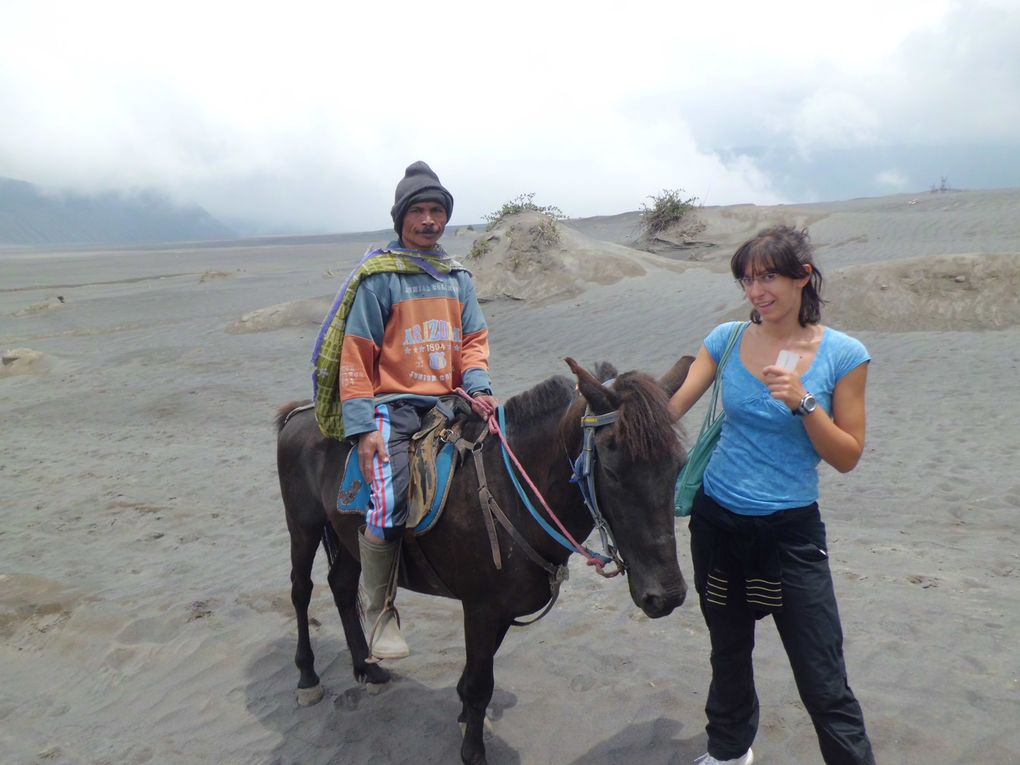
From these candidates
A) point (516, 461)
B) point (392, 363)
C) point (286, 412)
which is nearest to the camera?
point (516, 461)

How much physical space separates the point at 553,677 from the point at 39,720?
305 centimetres

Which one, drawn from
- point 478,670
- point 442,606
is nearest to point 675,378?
point 478,670

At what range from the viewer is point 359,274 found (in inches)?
129

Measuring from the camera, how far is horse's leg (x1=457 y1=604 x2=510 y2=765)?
10.6 ft

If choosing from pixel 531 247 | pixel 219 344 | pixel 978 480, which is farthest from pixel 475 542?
pixel 531 247

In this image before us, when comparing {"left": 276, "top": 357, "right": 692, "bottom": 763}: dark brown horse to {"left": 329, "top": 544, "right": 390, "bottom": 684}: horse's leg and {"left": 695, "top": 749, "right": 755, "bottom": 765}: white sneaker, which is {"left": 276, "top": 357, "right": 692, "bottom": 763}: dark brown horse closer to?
{"left": 329, "top": 544, "right": 390, "bottom": 684}: horse's leg

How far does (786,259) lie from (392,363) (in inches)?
72.6

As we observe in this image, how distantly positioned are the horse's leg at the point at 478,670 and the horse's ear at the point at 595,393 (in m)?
1.20

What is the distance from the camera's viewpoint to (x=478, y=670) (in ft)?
10.8

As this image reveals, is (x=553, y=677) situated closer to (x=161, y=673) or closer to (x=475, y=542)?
(x=475, y=542)

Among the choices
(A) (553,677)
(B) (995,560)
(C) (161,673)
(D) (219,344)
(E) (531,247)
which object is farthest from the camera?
(E) (531,247)

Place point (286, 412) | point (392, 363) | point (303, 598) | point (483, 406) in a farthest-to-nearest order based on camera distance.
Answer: point (286, 412)
point (303, 598)
point (392, 363)
point (483, 406)

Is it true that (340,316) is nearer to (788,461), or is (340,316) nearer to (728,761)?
(788,461)

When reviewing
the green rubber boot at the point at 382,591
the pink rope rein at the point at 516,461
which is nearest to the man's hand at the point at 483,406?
the pink rope rein at the point at 516,461
